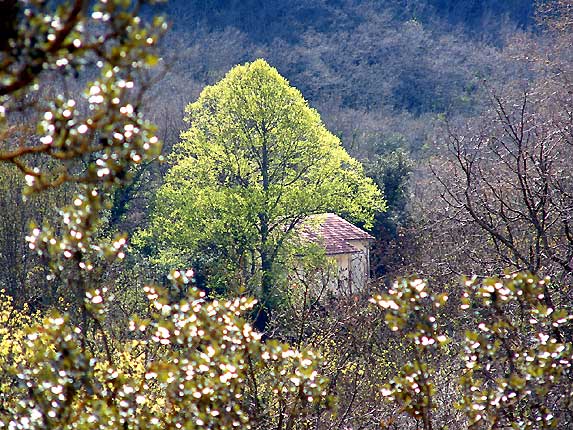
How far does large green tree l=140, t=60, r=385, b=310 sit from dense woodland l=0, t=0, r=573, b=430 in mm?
69

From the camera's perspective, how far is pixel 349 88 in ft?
165

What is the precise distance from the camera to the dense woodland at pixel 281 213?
290cm

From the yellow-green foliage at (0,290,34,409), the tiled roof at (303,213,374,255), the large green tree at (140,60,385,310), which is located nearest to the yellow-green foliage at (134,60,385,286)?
the large green tree at (140,60,385,310)

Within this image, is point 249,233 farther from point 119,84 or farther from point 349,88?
point 349,88

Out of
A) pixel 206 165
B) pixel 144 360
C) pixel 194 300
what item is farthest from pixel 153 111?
pixel 194 300

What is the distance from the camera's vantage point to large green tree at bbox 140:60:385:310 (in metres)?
23.0

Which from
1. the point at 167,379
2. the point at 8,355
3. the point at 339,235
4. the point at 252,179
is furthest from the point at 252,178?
the point at 167,379

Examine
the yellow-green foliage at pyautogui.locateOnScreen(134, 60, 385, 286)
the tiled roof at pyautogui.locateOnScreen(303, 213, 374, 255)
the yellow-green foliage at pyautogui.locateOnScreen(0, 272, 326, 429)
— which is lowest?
the tiled roof at pyautogui.locateOnScreen(303, 213, 374, 255)

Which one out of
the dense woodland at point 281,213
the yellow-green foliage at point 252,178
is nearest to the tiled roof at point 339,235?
the dense woodland at point 281,213

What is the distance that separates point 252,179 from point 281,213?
1603mm

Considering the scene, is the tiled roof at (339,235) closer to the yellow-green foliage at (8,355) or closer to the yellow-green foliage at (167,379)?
the yellow-green foliage at (8,355)

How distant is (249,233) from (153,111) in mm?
14158

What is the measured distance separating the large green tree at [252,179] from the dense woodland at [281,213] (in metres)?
0.07

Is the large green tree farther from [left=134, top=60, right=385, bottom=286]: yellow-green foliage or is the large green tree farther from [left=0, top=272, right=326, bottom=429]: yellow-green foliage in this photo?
[left=0, top=272, right=326, bottom=429]: yellow-green foliage
